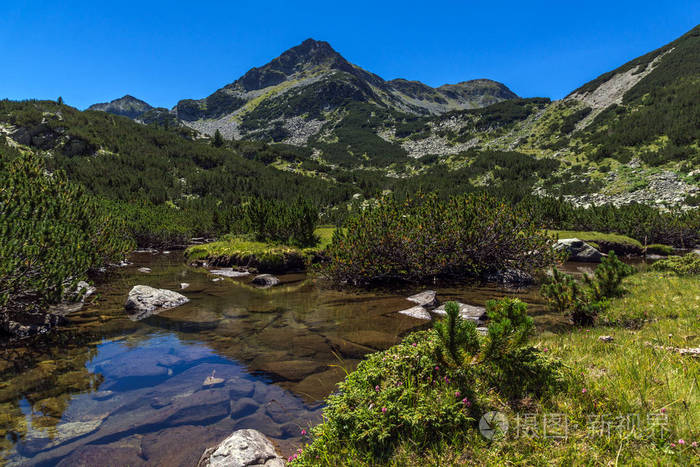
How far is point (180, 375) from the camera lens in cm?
671

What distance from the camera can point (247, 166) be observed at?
80.9 meters

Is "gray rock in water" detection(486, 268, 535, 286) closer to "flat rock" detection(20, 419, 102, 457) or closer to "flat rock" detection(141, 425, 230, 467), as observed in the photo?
"flat rock" detection(141, 425, 230, 467)

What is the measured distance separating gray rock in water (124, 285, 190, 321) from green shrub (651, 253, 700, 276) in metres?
17.8

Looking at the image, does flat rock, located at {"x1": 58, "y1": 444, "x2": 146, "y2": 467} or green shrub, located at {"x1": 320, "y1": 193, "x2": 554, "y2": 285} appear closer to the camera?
flat rock, located at {"x1": 58, "y1": 444, "x2": 146, "y2": 467}

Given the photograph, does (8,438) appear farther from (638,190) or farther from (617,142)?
(617,142)

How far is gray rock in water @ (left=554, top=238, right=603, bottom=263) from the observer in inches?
898

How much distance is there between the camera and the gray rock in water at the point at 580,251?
898 inches

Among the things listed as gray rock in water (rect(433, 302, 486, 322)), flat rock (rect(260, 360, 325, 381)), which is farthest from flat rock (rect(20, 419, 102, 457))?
gray rock in water (rect(433, 302, 486, 322))

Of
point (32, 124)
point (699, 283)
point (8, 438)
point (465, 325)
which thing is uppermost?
point (32, 124)

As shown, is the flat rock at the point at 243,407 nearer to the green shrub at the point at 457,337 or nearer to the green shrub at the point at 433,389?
the green shrub at the point at 433,389

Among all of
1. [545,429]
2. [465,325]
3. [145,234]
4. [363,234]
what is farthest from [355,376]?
[145,234]

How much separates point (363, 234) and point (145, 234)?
96.1 ft

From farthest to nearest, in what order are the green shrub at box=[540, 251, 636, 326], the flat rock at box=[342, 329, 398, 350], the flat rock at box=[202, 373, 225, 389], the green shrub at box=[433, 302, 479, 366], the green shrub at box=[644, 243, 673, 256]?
the green shrub at box=[644, 243, 673, 256]
the flat rock at box=[342, 329, 398, 350]
the green shrub at box=[540, 251, 636, 326]
the flat rock at box=[202, 373, 225, 389]
the green shrub at box=[433, 302, 479, 366]

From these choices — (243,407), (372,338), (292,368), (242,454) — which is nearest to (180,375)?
(243,407)
